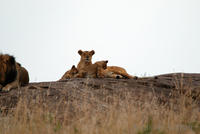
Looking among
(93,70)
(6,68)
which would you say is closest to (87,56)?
(93,70)

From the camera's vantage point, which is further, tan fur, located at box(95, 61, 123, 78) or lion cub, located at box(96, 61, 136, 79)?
tan fur, located at box(95, 61, 123, 78)

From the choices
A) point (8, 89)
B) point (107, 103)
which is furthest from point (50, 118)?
point (8, 89)

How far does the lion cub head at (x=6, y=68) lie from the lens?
33.2 ft

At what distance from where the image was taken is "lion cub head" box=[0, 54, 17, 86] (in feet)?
33.2

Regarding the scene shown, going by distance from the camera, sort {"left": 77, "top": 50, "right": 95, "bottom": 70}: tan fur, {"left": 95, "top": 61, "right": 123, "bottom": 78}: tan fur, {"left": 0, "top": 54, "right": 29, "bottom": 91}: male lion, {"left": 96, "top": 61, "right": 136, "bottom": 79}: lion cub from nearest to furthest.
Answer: {"left": 0, "top": 54, "right": 29, "bottom": 91}: male lion → {"left": 96, "top": 61, "right": 136, "bottom": 79}: lion cub → {"left": 95, "top": 61, "right": 123, "bottom": 78}: tan fur → {"left": 77, "top": 50, "right": 95, "bottom": 70}: tan fur

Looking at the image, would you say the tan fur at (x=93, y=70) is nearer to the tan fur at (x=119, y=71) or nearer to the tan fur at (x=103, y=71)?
the tan fur at (x=103, y=71)

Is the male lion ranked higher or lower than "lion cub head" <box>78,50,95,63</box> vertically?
lower

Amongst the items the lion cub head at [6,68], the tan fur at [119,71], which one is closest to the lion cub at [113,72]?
the tan fur at [119,71]

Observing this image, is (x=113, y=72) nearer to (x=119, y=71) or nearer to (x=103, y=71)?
(x=119, y=71)

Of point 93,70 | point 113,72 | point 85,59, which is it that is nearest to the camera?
point 93,70

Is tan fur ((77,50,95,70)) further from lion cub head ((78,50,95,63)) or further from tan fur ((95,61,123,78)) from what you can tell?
tan fur ((95,61,123,78))

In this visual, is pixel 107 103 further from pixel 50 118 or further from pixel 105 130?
pixel 105 130

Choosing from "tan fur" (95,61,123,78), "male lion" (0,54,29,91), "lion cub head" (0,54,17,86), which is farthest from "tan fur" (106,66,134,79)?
"lion cub head" (0,54,17,86)

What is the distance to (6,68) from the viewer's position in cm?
1018
